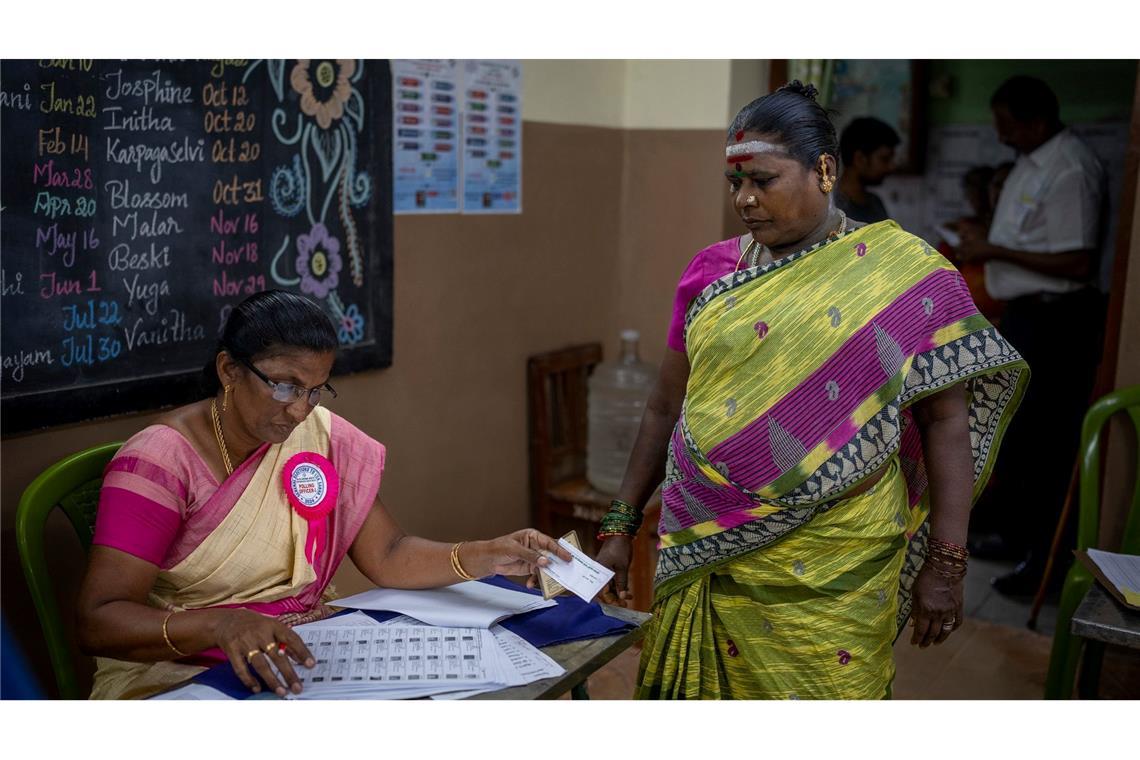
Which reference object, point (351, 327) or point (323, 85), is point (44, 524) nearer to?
point (351, 327)

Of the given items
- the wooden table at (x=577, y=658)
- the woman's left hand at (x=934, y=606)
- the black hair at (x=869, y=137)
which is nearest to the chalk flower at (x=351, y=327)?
the wooden table at (x=577, y=658)

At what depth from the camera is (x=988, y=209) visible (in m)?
5.16

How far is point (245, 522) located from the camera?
A: 1906 millimetres

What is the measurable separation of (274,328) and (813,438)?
0.98 m

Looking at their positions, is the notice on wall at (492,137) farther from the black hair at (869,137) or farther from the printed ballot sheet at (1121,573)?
the printed ballot sheet at (1121,573)

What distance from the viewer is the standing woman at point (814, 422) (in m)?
1.84

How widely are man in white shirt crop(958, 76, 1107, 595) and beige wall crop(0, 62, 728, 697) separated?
1269mm

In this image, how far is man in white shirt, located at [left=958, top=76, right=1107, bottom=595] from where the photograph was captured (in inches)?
165

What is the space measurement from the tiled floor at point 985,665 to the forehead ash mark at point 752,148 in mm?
1911

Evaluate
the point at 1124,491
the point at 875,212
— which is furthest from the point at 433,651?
the point at 875,212

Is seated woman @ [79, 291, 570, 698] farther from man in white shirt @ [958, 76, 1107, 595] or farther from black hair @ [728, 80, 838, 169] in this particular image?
man in white shirt @ [958, 76, 1107, 595]

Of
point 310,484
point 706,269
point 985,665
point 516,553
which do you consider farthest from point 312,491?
point 985,665

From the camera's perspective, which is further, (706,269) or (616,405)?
(616,405)
